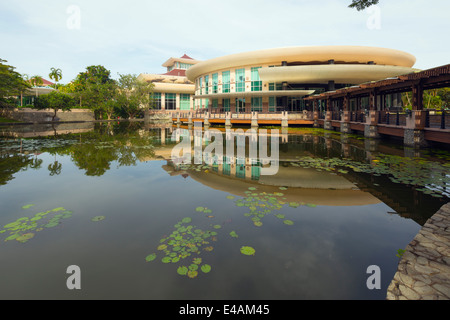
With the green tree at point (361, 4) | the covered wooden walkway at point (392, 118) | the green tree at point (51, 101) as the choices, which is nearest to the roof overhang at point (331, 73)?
the covered wooden walkway at point (392, 118)

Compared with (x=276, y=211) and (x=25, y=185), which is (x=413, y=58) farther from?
(x=25, y=185)

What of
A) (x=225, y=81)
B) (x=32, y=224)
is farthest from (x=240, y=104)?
(x=32, y=224)

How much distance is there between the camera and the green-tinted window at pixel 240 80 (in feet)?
146

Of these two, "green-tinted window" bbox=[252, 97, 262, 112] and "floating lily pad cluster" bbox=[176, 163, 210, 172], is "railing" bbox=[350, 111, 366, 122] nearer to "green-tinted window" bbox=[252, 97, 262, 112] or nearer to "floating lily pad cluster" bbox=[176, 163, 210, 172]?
"floating lily pad cluster" bbox=[176, 163, 210, 172]

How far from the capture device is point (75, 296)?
132 inches

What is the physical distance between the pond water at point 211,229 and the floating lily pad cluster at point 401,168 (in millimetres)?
64

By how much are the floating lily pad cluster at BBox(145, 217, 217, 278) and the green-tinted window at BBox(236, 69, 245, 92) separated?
4184 centimetres

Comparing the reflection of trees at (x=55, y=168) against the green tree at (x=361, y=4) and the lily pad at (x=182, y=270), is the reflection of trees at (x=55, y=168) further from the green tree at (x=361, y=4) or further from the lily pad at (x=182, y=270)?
the green tree at (x=361, y=4)

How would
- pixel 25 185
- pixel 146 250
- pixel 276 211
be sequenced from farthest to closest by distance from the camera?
1. pixel 25 185
2. pixel 276 211
3. pixel 146 250

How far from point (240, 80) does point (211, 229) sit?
42.5 m

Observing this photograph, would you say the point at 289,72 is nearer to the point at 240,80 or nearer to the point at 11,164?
the point at 240,80

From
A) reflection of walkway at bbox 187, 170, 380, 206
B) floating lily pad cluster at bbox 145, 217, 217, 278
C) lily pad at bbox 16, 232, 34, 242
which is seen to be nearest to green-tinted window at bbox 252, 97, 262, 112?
reflection of walkway at bbox 187, 170, 380, 206
